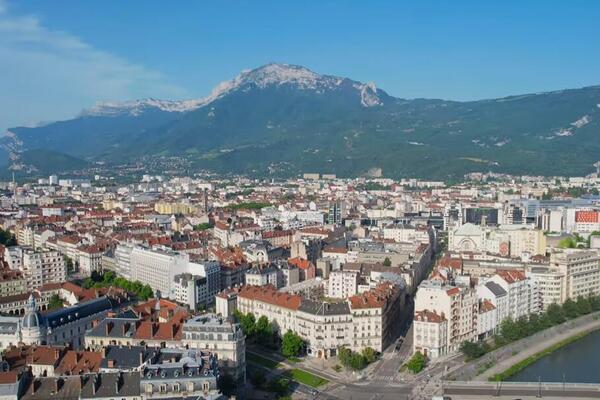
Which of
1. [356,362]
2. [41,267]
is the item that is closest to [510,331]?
[356,362]

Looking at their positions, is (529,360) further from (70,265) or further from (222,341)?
(70,265)

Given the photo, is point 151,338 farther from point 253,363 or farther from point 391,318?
point 391,318

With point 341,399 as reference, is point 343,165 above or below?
above

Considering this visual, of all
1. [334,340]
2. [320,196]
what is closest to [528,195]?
[320,196]

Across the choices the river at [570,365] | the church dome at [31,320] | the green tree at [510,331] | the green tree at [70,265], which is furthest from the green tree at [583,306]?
the green tree at [70,265]

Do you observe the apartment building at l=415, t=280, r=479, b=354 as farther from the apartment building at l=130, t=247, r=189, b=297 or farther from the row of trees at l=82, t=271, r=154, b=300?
the row of trees at l=82, t=271, r=154, b=300

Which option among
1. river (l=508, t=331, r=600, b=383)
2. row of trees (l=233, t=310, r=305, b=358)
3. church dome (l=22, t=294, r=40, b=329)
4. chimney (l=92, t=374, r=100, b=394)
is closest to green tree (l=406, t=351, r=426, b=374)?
river (l=508, t=331, r=600, b=383)
